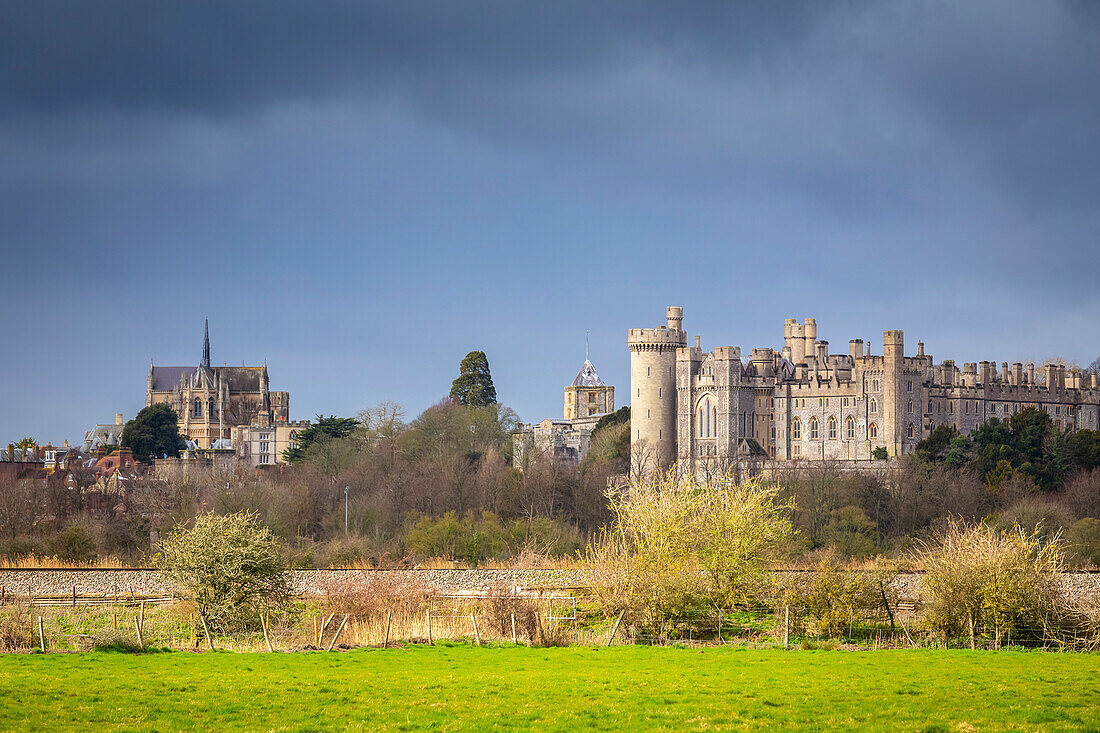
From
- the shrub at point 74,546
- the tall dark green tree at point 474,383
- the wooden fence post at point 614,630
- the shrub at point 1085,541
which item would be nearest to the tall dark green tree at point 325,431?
the tall dark green tree at point 474,383

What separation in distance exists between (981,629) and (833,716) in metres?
10.6

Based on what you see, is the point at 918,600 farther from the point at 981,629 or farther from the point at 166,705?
the point at 166,705

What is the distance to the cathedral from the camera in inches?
5167

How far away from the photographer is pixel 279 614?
1153 inches

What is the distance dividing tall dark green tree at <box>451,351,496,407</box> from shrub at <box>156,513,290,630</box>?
64.8m

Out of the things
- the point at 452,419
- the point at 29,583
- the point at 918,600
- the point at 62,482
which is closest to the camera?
the point at 918,600

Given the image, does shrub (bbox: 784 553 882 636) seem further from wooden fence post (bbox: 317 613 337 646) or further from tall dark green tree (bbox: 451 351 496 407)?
tall dark green tree (bbox: 451 351 496 407)

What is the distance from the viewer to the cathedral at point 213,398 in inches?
5167

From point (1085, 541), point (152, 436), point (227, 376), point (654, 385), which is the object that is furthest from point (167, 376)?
point (1085, 541)

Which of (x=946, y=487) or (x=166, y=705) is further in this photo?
(x=946, y=487)

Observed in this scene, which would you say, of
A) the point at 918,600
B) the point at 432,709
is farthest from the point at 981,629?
the point at 432,709

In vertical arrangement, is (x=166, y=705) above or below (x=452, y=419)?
below

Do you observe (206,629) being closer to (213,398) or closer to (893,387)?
(893,387)

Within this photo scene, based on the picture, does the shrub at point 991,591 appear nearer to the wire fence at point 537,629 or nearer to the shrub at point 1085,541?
the wire fence at point 537,629
